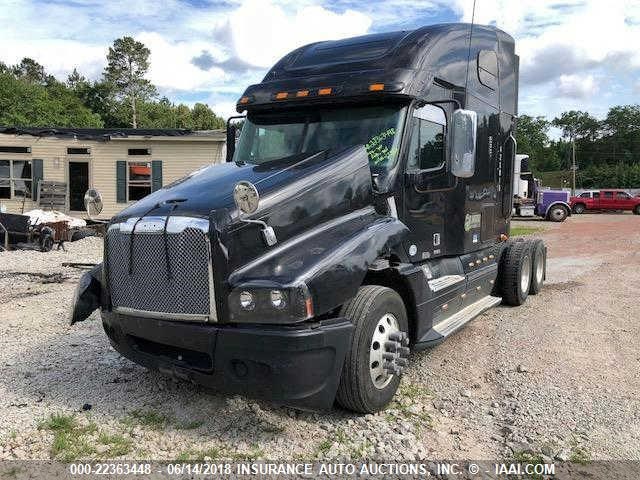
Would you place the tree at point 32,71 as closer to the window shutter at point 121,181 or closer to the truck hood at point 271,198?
the window shutter at point 121,181

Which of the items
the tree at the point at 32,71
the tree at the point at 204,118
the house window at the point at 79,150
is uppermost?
the tree at the point at 32,71

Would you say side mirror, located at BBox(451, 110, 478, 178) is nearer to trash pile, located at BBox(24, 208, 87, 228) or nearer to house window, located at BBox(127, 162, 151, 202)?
trash pile, located at BBox(24, 208, 87, 228)

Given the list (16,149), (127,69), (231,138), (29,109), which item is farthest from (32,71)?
(231,138)

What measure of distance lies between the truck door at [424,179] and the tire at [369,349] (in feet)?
2.73

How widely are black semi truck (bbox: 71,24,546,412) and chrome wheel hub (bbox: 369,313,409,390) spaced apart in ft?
0.04

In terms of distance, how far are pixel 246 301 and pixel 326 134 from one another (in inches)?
80.6

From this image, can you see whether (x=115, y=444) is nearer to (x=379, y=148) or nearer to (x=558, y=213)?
(x=379, y=148)

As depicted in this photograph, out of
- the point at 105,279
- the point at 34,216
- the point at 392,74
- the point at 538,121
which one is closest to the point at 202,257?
the point at 105,279

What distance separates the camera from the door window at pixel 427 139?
16.2 feet

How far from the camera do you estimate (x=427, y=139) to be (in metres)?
5.10

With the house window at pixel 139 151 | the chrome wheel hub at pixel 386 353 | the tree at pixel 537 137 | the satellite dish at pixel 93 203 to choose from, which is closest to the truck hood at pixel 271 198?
the satellite dish at pixel 93 203

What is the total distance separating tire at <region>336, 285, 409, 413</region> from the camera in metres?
3.87

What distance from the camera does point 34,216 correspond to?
46.6 feet

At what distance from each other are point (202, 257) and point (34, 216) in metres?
12.3
